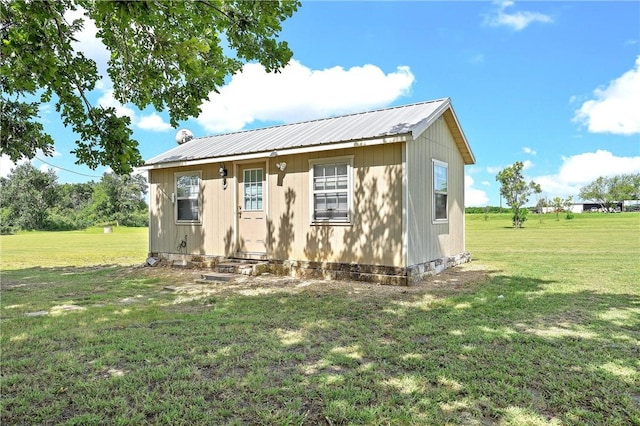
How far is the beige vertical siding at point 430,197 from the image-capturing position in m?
7.58

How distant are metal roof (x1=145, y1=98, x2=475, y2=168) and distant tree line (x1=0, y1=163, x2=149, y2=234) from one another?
2967 centimetres

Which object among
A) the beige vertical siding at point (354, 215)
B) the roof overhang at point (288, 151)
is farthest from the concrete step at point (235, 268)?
the roof overhang at point (288, 151)

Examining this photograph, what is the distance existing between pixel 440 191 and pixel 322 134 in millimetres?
3221

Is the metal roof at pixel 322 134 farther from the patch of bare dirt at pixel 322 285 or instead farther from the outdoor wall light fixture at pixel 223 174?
the patch of bare dirt at pixel 322 285

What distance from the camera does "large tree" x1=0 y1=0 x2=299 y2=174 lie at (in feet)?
10.6

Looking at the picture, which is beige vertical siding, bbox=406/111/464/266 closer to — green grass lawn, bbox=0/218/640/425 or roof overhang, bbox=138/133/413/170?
roof overhang, bbox=138/133/413/170

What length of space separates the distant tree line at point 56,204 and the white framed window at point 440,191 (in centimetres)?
3488

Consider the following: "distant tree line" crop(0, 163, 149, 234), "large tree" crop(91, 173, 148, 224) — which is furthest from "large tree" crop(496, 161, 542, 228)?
"large tree" crop(91, 173, 148, 224)

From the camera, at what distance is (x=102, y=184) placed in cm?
4441

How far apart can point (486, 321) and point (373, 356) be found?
2.00 metres

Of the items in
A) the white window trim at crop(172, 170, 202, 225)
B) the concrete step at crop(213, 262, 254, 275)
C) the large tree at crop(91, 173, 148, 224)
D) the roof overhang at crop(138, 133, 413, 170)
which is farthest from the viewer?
the large tree at crop(91, 173, 148, 224)

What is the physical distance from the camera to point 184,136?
13.4m

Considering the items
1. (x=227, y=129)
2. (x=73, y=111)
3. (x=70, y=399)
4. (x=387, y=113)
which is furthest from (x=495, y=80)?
(x=70, y=399)

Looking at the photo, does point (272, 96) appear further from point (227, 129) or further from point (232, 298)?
point (232, 298)
